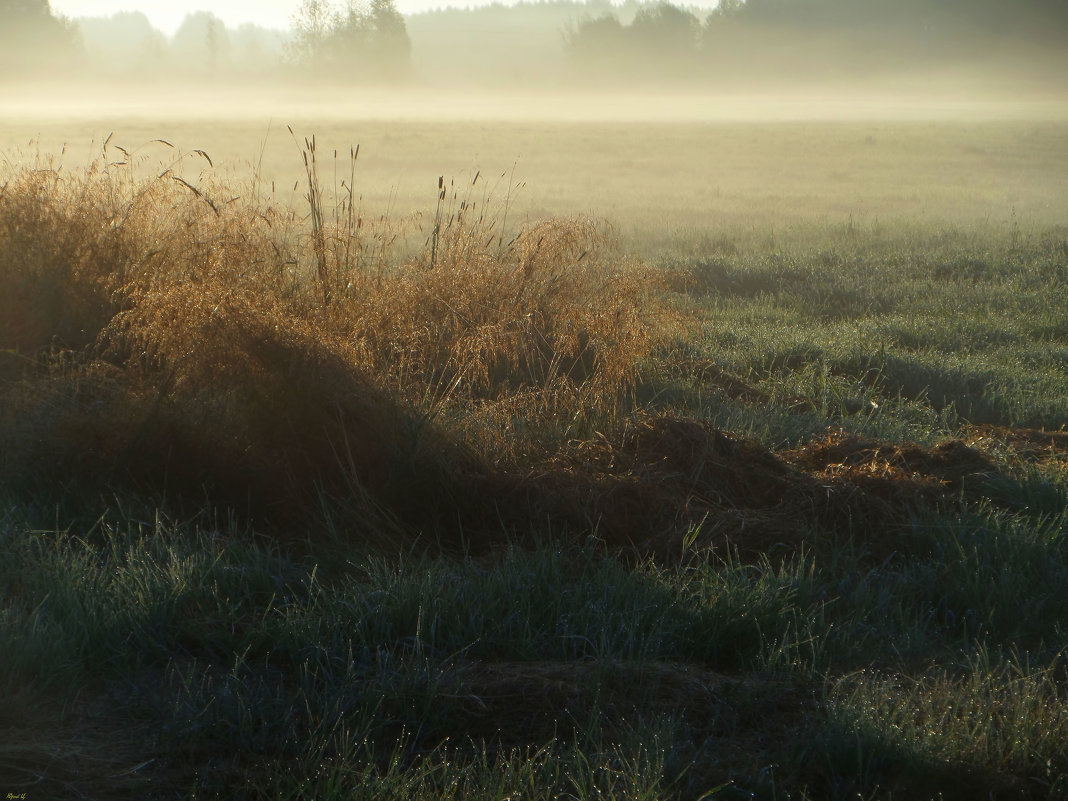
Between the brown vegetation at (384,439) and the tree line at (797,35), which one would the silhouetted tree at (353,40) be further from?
the brown vegetation at (384,439)

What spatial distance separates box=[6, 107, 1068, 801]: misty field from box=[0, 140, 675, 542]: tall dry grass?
0.02 metres

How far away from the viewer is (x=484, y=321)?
641 centimetres

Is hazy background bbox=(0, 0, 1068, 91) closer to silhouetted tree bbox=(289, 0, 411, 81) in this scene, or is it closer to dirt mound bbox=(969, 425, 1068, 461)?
silhouetted tree bbox=(289, 0, 411, 81)

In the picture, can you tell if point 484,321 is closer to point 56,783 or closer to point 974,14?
point 56,783

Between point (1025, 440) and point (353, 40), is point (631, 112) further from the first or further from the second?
point (1025, 440)

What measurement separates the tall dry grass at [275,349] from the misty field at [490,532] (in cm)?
2

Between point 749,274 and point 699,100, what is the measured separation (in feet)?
306

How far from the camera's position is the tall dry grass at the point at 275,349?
438 cm

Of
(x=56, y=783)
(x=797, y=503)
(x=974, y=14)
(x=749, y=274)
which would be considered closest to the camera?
(x=56, y=783)

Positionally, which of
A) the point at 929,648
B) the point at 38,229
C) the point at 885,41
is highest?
the point at 885,41

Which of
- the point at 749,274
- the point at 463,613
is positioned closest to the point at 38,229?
the point at 463,613

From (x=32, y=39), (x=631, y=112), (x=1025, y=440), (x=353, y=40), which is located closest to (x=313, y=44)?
(x=353, y=40)

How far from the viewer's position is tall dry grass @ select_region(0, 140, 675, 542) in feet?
14.4

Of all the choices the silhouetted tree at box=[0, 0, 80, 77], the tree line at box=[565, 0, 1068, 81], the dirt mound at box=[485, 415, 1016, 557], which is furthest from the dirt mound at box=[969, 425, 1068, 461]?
the tree line at box=[565, 0, 1068, 81]
